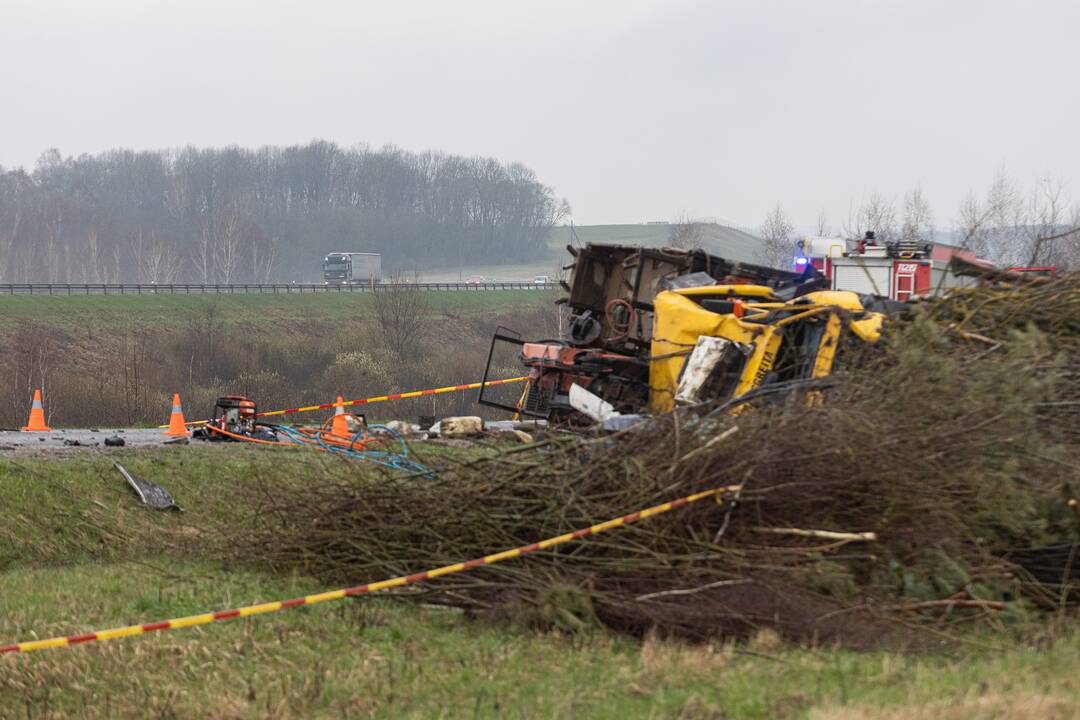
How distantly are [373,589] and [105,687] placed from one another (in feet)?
4.98

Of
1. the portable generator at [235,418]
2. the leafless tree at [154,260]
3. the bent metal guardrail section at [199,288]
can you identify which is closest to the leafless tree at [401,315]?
the bent metal guardrail section at [199,288]

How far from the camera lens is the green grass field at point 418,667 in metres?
5.30

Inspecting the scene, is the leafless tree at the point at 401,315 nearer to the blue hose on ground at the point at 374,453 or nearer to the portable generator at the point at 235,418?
the portable generator at the point at 235,418

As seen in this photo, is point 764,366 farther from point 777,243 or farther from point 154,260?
point 154,260

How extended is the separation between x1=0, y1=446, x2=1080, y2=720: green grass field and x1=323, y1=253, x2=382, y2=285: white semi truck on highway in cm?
6269

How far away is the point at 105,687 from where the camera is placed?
21.4ft

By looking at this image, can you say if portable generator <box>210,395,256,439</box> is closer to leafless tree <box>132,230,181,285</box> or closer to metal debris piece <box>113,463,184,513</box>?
metal debris piece <box>113,463,184,513</box>

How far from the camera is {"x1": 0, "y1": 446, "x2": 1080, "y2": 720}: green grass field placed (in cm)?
530

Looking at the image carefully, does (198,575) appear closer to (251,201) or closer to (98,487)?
(98,487)

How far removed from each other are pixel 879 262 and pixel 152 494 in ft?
36.7

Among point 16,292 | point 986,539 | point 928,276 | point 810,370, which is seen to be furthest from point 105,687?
point 16,292

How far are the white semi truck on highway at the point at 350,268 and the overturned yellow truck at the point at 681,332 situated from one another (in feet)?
187

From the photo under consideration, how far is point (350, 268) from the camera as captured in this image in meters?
72.1

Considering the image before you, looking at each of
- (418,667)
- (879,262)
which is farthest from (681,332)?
(879,262)
